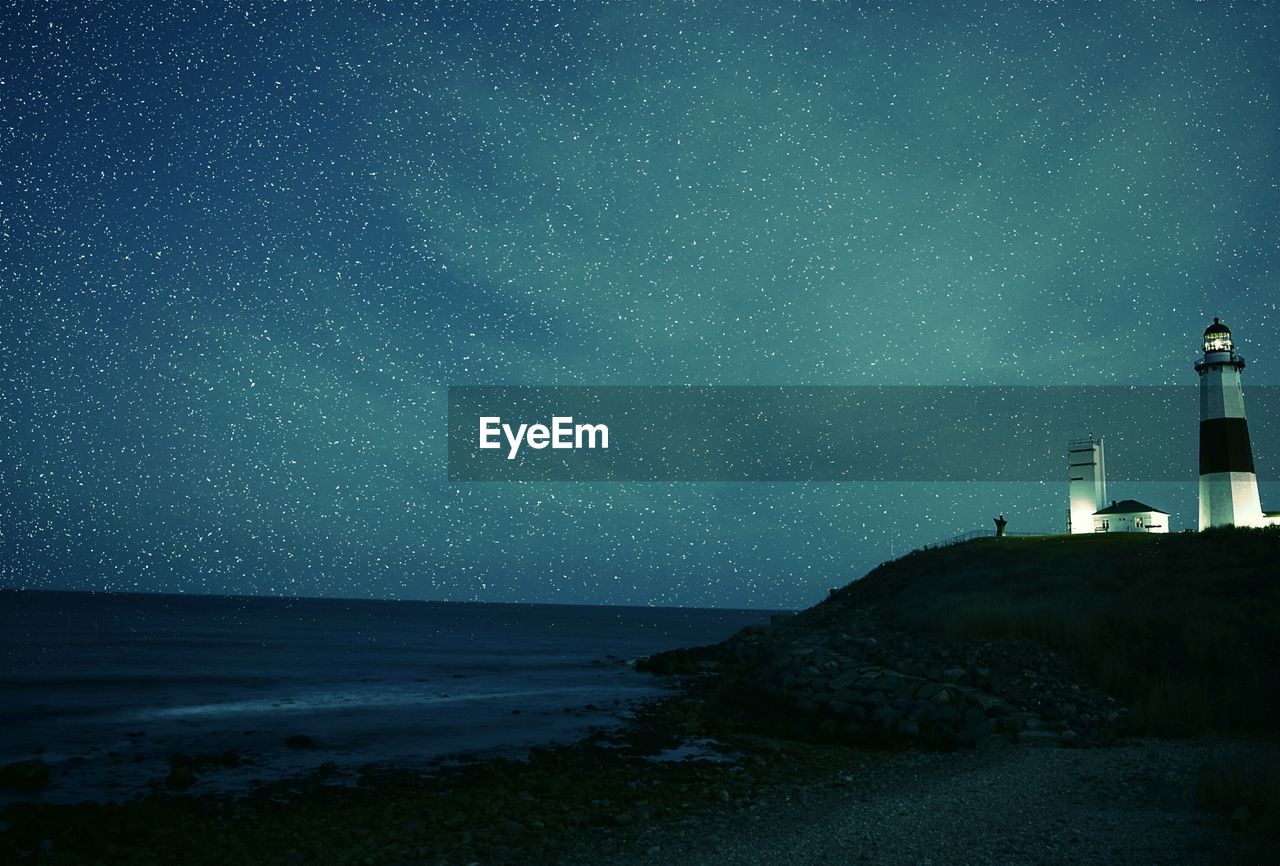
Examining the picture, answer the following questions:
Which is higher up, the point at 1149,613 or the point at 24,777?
the point at 1149,613

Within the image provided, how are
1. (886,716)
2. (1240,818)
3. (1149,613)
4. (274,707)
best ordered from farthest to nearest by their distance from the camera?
(274,707)
(1149,613)
(886,716)
(1240,818)

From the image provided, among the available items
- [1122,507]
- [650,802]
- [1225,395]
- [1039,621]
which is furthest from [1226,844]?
[1122,507]

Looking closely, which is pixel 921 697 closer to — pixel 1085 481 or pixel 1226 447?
pixel 1226 447

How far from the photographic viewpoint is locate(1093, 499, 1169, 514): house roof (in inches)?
2184

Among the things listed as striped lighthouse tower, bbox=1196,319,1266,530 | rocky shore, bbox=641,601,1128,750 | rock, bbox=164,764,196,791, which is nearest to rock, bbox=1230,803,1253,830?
rocky shore, bbox=641,601,1128,750

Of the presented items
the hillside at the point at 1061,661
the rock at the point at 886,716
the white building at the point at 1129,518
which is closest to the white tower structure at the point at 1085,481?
the white building at the point at 1129,518

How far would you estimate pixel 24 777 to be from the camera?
17141mm

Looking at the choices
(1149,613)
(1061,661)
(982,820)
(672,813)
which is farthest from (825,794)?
(1149,613)

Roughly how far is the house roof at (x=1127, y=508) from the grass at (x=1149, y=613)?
12690 mm

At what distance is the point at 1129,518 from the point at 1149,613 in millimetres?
37789

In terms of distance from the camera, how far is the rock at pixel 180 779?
16.8 m

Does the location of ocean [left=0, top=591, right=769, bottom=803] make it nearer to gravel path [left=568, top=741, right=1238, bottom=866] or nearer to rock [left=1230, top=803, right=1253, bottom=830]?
gravel path [left=568, top=741, right=1238, bottom=866]

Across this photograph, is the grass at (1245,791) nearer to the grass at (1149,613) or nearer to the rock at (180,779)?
the grass at (1149,613)

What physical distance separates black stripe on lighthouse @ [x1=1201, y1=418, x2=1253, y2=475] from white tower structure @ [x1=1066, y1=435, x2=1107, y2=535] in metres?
13.3
